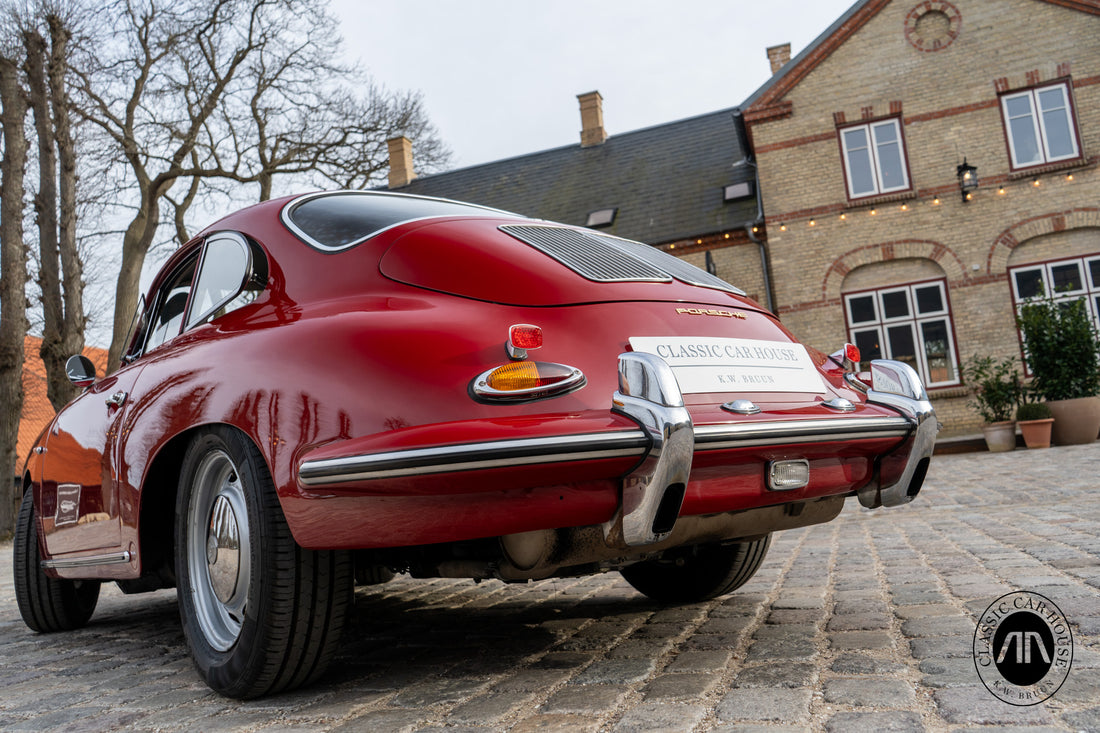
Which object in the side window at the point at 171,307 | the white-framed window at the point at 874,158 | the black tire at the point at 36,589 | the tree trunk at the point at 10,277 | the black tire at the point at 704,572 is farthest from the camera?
the white-framed window at the point at 874,158

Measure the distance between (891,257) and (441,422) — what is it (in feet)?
56.8

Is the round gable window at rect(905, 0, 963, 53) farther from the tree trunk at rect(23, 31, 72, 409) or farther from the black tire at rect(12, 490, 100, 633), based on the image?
the black tire at rect(12, 490, 100, 633)

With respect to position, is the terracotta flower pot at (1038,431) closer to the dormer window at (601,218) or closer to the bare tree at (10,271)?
the dormer window at (601,218)

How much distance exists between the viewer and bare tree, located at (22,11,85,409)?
1475cm

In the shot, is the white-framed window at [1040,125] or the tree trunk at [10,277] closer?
the tree trunk at [10,277]

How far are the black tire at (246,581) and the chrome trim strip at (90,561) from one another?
1.43 feet

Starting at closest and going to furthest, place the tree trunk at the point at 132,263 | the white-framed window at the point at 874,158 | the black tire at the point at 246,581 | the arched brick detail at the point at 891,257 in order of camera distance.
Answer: the black tire at the point at 246,581
the tree trunk at the point at 132,263
the arched brick detail at the point at 891,257
the white-framed window at the point at 874,158

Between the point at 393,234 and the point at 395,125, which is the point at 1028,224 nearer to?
the point at 395,125

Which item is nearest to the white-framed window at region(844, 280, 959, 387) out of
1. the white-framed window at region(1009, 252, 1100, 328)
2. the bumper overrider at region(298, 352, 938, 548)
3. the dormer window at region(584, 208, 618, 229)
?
the white-framed window at region(1009, 252, 1100, 328)

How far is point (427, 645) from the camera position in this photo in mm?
3098

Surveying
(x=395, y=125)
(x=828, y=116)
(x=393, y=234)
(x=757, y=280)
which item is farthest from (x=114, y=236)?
(x=393, y=234)

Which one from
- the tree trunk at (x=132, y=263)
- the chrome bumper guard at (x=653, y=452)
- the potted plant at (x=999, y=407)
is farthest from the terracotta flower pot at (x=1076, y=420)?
the tree trunk at (x=132, y=263)

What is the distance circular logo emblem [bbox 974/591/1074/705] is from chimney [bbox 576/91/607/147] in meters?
23.3

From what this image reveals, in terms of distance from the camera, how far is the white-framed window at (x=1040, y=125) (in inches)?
664
